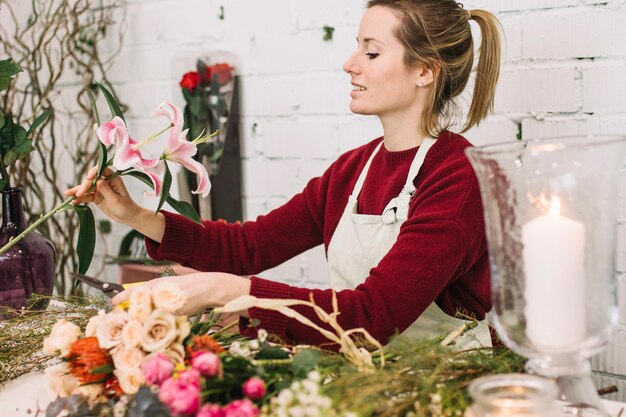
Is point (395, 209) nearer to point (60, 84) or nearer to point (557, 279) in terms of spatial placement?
point (557, 279)

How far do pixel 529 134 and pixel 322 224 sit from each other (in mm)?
454

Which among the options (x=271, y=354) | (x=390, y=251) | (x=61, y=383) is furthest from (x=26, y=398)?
(x=390, y=251)

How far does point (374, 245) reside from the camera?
1478 mm

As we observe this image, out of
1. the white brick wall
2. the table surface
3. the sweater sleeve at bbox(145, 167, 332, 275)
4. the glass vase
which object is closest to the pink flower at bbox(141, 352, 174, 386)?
the table surface

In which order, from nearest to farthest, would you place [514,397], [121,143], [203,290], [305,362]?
[514,397]
[305,362]
[203,290]
[121,143]

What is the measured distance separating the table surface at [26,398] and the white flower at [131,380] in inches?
6.4

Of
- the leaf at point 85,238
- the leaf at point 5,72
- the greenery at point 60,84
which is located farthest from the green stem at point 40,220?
the greenery at point 60,84

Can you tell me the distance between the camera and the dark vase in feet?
4.71

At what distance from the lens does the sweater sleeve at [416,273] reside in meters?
1.17

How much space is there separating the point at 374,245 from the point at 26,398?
64 centimetres

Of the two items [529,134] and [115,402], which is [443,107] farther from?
[115,402]

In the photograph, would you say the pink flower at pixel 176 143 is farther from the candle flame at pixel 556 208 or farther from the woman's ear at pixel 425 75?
the candle flame at pixel 556 208

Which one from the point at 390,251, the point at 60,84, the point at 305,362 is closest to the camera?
the point at 305,362

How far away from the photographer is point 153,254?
158 centimetres
